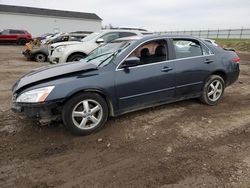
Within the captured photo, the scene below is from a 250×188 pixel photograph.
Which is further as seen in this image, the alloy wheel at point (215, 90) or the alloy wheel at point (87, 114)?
the alloy wheel at point (215, 90)

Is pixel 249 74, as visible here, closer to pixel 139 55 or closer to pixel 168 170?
pixel 139 55

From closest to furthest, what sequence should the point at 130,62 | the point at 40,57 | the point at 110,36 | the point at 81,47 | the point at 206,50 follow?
1. the point at 130,62
2. the point at 206,50
3. the point at 81,47
4. the point at 110,36
5. the point at 40,57

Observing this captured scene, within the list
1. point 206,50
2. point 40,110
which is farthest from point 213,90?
point 40,110

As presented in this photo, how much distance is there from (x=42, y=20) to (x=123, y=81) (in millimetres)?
47451

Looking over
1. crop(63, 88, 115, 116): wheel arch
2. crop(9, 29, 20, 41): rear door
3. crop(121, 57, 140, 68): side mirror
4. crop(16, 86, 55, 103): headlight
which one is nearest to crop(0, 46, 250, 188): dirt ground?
crop(63, 88, 115, 116): wheel arch

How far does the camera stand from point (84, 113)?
4.55 meters

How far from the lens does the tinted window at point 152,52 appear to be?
5309 mm

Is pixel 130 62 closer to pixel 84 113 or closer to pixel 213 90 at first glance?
pixel 84 113

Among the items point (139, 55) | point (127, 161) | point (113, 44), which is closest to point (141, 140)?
point (127, 161)

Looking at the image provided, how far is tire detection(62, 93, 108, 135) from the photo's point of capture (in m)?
4.43

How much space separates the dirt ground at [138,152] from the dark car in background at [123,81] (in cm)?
33

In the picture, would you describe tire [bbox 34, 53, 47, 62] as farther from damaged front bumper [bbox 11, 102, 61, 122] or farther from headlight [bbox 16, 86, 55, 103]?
headlight [bbox 16, 86, 55, 103]

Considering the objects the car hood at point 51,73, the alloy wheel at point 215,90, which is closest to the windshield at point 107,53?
the car hood at point 51,73

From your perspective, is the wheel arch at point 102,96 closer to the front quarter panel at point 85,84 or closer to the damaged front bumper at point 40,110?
the front quarter panel at point 85,84
